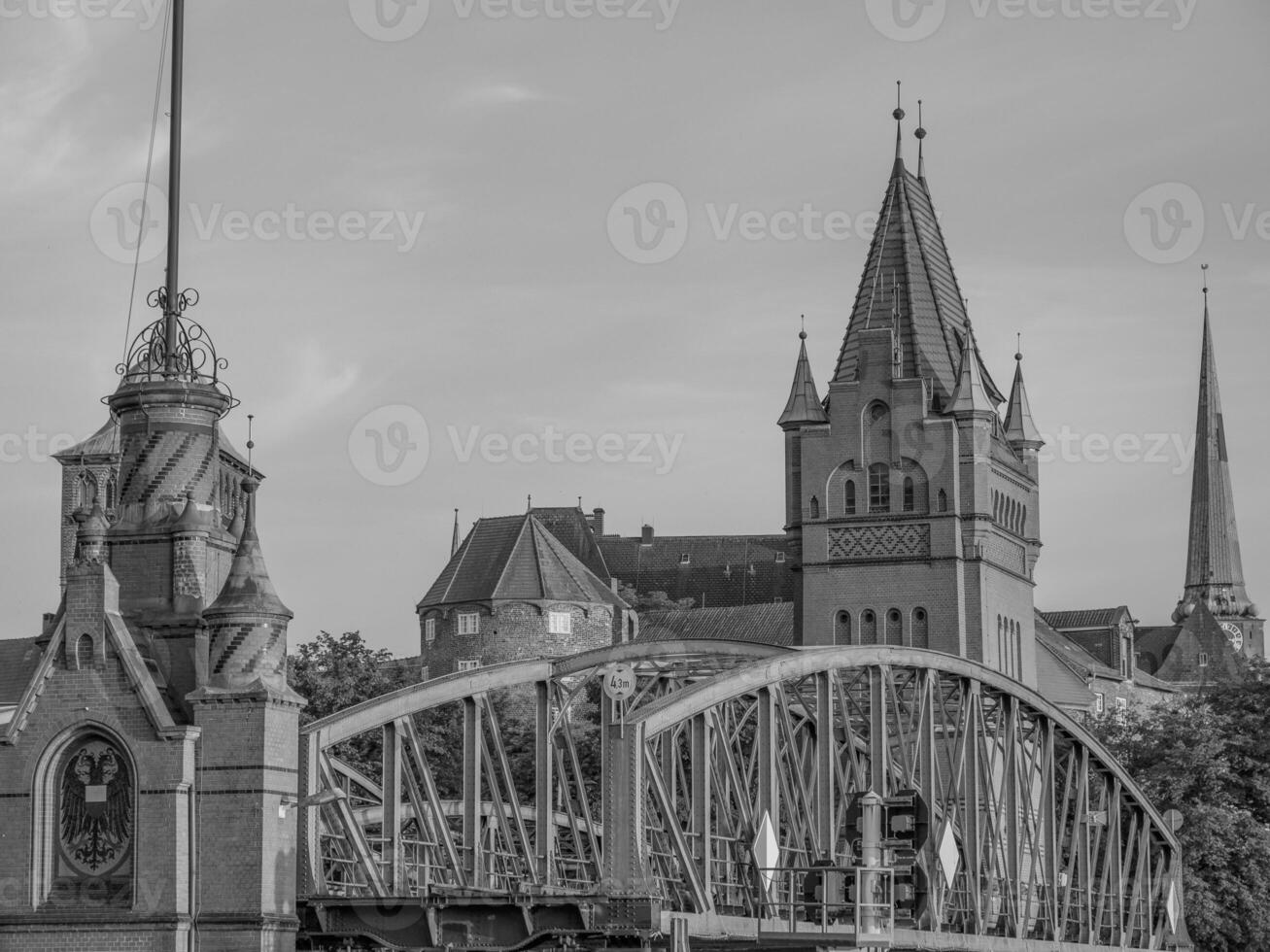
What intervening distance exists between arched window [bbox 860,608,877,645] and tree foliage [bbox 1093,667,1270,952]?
9.59m

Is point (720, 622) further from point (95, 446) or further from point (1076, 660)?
point (95, 446)

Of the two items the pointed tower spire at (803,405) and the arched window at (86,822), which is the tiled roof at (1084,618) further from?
the arched window at (86,822)

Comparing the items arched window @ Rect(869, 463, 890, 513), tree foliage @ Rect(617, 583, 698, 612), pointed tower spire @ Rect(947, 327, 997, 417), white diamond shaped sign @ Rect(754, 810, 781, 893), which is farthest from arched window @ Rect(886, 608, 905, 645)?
white diamond shaped sign @ Rect(754, 810, 781, 893)

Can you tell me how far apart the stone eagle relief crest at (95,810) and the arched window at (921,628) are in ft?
Result: 224

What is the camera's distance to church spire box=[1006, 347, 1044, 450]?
4616 inches

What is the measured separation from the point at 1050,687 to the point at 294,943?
316 feet

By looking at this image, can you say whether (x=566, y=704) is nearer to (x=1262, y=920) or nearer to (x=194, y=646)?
(x=194, y=646)

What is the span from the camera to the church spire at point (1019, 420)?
385 feet

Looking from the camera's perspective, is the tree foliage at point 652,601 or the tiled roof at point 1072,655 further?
the tree foliage at point 652,601

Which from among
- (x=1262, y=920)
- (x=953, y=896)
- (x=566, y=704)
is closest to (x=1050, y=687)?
(x=1262, y=920)

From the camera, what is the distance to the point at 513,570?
468ft

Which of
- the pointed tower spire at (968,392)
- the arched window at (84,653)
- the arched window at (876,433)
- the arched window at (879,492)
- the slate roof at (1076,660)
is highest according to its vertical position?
the pointed tower spire at (968,392)

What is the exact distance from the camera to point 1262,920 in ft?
281

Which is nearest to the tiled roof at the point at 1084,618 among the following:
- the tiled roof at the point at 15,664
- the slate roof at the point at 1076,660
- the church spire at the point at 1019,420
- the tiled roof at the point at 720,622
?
the slate roof at the point at 1076,660
